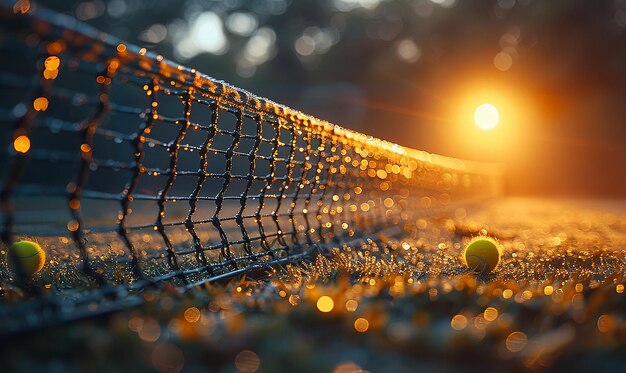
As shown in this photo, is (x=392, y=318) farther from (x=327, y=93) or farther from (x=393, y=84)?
(x=393, y=84)

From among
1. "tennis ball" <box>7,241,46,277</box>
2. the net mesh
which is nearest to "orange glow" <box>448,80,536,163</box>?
the net mesh

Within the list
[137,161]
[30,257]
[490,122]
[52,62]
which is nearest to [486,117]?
[490,122]

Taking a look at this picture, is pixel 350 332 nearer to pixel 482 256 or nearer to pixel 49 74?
pixel 49 74

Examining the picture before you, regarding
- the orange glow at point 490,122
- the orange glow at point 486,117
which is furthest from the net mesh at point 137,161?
the orange glow at point 490,122

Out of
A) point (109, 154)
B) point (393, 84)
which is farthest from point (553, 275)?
point (393, 84)

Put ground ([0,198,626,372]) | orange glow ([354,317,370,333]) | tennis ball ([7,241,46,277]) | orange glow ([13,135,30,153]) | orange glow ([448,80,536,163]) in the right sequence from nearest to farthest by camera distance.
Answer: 1. ground ([0,198,626,372])
2. orange glow ([354,317,370,333])
3. orange glow ([13,135,30,153])
4. tennis ball ([7,241,46,277])
5. orange glow ([448,80,536,163])

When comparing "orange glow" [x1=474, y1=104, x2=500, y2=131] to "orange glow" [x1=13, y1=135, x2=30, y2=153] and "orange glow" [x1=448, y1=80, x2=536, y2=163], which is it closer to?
"orange glow" [x1=448, y1=80, x2=536, y2=163]

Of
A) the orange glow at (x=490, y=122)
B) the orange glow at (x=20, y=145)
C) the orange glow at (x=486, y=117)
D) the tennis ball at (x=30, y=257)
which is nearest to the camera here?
the orange glow at (x=20, y=145)

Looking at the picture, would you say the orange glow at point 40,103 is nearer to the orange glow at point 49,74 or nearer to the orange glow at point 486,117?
the orange glow at point 49,74

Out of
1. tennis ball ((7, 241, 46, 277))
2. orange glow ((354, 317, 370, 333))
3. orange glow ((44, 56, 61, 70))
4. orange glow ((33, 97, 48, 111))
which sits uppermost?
orange glow ((44, 56, 61, 70))
